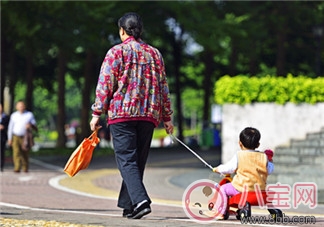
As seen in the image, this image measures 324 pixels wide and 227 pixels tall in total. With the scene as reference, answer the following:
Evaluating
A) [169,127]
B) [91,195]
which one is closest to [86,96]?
[91,195]

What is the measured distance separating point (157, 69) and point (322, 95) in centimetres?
923

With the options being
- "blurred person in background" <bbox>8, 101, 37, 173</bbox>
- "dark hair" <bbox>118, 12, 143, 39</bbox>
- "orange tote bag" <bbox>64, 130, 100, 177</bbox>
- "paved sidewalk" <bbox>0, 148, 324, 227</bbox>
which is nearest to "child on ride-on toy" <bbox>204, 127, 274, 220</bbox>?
"paved sidewalk" <bbox>0, 148, 324, 227</bbox>

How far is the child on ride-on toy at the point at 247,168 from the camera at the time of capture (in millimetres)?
9000

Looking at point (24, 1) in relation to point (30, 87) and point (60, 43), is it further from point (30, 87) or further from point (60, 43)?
point (30, 87)

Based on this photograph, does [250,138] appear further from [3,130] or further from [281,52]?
[281,52]

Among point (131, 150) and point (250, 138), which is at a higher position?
point (250, 138)

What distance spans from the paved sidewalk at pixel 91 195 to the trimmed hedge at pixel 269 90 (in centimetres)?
172

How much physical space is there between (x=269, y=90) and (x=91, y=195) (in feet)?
16.3

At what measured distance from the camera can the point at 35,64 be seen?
4200 centimetres

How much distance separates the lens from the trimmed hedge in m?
17.6

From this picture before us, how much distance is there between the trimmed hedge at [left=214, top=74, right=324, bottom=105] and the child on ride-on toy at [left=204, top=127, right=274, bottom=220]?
8.47m

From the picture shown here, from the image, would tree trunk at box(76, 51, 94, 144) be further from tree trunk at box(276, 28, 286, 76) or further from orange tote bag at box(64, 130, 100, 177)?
orange tote bag at box(64, 130, 100, 177)

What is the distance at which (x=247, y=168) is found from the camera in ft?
29.5

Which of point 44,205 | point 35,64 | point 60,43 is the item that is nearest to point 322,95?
point 44,205
